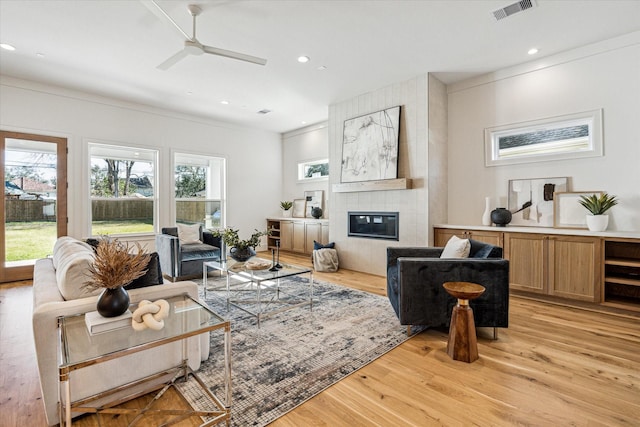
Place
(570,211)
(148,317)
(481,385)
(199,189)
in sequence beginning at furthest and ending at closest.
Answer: (199,189) < (570,211) < (481,385) < (148,317)

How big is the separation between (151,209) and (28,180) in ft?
5.84

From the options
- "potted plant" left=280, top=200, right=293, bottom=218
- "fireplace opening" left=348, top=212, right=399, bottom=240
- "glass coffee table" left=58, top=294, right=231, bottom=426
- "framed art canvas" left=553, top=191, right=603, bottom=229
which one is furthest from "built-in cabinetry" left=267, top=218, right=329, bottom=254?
"glass coffee table" left=58, top=294, right=231, bottom=426

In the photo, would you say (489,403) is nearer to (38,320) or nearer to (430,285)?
(430,285)

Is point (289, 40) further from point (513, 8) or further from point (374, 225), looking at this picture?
point (374, 225)

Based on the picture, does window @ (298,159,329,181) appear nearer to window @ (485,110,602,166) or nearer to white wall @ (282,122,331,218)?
white wall @ (282,122,331,218)

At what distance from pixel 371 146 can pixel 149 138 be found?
4202 millimetres

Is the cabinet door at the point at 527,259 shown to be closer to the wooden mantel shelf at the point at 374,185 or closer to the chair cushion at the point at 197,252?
the wooden mantel shelf at the point at 374,185

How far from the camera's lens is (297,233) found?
6.88 metres

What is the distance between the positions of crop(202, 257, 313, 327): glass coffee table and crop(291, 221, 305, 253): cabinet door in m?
2.53

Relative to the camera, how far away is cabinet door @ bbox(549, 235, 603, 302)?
323 cm

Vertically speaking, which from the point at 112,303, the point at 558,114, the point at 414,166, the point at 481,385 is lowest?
the point at 481,385

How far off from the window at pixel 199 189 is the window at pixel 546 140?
5.45m

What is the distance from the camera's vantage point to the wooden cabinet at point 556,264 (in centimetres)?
325

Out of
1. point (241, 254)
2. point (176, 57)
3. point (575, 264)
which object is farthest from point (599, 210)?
point (176, 57)
